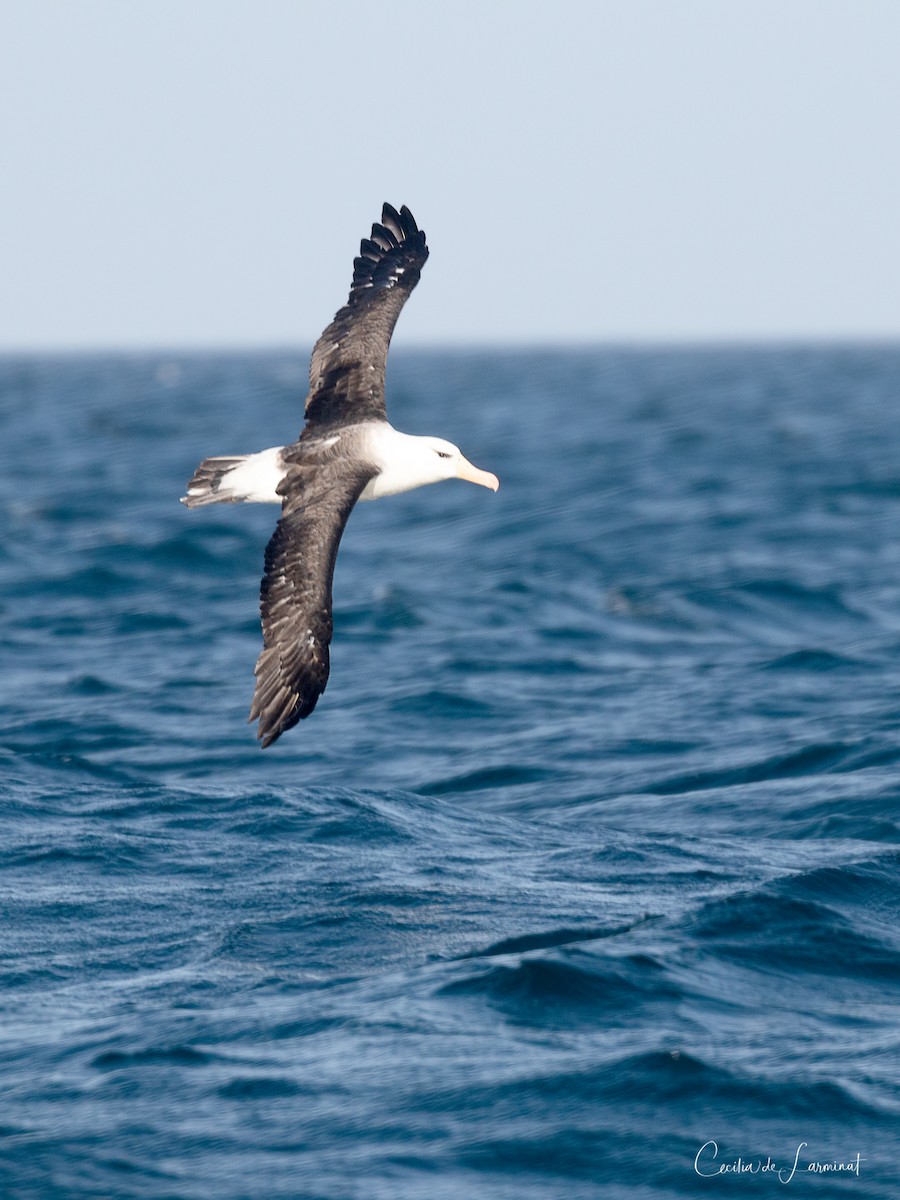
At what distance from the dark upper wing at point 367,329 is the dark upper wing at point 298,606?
61.4 inches

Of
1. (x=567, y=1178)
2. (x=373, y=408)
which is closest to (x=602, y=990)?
(x=567, y=1178)

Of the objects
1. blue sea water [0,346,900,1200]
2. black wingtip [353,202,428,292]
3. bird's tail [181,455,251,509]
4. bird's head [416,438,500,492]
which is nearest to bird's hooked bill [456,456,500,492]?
bird's head [416,438,500,492]

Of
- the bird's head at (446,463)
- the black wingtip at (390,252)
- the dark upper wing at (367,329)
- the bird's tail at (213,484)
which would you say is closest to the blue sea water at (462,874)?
Answer: the bird's tail at (213,484)

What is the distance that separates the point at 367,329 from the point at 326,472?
2.00m

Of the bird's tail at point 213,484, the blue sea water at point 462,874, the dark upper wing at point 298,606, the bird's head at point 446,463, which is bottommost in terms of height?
the blue sea water at point 462,874

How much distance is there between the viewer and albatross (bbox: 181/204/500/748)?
10305 millimetres

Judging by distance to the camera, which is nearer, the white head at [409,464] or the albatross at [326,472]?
the albatross at [326,472]

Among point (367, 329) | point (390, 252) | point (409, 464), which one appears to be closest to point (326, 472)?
point (409, 464)

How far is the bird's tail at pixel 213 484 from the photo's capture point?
1167 centimetres

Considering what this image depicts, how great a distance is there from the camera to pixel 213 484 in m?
11.9

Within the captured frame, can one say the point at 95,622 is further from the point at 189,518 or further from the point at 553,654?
the point at 189,518

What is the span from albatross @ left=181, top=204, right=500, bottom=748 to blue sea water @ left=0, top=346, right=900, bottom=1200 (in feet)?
5.63

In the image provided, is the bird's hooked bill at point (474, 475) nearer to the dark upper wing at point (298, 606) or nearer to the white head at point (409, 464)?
the white head at point (409, 464)

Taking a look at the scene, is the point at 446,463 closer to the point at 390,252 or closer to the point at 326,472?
the point at 326,472
